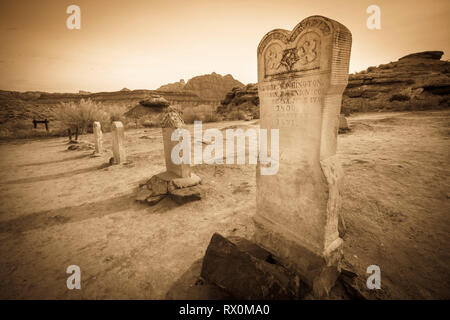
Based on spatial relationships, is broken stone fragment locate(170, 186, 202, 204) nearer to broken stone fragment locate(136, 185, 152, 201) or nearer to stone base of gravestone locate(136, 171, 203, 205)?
stone base of gravestone locate(136, 171, 203, 205)

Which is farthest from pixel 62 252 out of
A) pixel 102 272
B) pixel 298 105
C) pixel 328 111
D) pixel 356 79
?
pixel 356 79

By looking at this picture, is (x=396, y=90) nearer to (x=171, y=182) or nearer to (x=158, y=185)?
(x=171, y=182)

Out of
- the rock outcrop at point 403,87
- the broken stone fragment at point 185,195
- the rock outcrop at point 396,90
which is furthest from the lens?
the rock outcrop at point 396,90

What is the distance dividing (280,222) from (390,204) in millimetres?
2466

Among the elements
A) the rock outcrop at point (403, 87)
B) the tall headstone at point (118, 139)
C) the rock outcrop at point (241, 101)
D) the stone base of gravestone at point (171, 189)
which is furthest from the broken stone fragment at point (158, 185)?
the rock outcrop at point (241, 101)

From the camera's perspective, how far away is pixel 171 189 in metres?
4.23

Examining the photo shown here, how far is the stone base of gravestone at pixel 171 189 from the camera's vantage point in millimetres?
4109

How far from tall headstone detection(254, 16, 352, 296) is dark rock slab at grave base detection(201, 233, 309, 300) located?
39 centimetres

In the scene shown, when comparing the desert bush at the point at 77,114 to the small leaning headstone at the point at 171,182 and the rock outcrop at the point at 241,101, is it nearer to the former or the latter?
the small leaning headstone at the point at 171,182

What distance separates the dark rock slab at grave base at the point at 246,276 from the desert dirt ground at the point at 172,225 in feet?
2.14

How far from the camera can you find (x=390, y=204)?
3363mm

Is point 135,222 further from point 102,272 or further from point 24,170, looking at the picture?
point 24,170

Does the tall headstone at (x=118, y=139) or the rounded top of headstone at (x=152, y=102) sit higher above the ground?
the rounded top of headstone at (x=152, y=102)

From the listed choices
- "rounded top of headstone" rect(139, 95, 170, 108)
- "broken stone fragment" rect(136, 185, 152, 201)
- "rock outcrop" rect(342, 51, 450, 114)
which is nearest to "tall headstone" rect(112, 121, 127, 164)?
"broken stone fragment" rect(136, 185, 152, 201)
